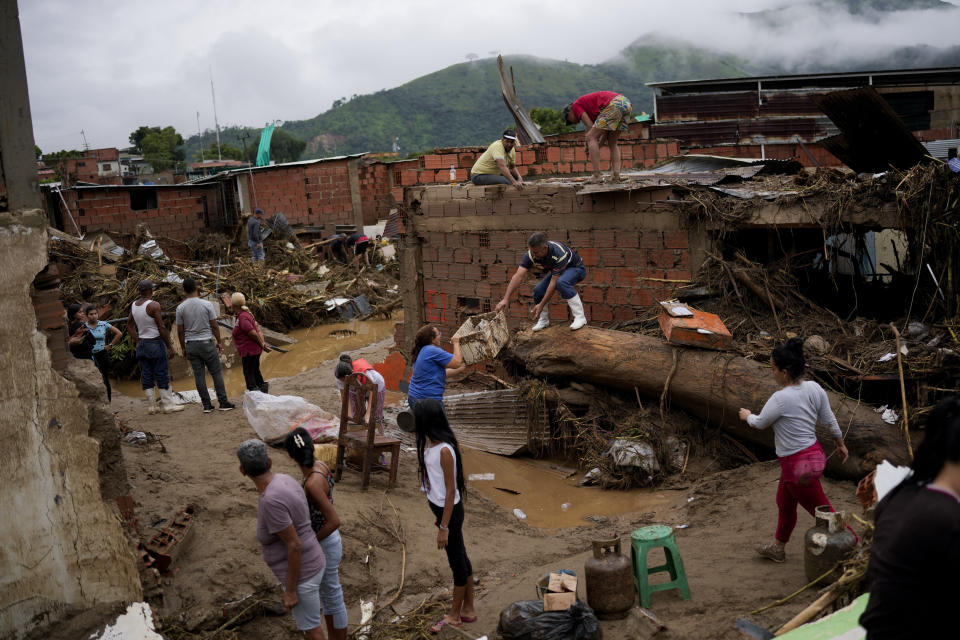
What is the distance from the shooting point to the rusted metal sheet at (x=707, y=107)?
22.0 meters

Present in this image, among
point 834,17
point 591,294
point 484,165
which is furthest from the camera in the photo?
point 834,17

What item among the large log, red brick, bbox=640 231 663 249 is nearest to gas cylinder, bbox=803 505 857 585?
the large log

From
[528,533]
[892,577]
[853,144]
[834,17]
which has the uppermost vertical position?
[834,17]

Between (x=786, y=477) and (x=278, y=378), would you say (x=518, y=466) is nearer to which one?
(x=786, y=477)

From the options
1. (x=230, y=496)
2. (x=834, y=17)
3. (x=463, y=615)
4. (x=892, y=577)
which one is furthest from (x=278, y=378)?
(x=834, y=17)

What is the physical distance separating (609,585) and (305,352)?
1198 cm

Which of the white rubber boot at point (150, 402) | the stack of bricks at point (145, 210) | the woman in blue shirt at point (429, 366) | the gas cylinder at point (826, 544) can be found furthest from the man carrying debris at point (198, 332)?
the stack of bricks at point (145, 210)

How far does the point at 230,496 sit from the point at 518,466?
3.20 metres

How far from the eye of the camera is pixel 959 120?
19859mm

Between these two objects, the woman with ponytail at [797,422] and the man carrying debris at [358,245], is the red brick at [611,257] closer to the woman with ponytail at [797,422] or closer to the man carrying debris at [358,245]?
the woman with ponytail at [797,422]

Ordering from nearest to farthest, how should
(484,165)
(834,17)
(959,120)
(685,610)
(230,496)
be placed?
(685,610)
(230,496)
(484,165)
(959,120)
(834,17)

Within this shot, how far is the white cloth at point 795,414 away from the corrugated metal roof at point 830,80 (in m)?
18.2

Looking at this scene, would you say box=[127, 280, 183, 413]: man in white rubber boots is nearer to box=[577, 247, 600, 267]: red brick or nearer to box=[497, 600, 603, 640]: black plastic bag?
box=[577, 247, 600, 267]: red brick

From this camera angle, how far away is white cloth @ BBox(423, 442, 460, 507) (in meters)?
4.83
